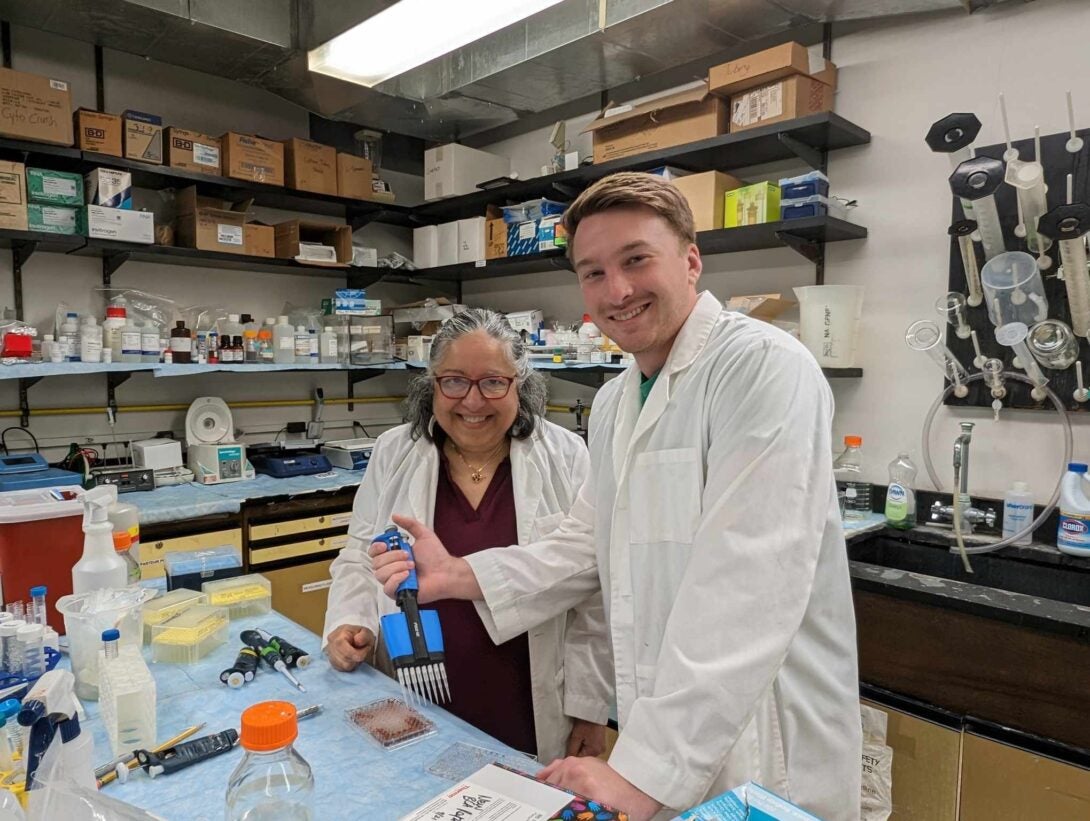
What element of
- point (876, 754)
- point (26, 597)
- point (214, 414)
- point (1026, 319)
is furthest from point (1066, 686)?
point (214, 414)

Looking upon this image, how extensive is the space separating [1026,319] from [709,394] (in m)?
1.71

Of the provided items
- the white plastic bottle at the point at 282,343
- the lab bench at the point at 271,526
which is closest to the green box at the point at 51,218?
the white plastic bottle at the point at 282,343

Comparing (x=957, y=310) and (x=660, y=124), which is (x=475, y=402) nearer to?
(x=957, y=310)

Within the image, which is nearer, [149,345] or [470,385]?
[470,385]

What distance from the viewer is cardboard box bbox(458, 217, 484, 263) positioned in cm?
367

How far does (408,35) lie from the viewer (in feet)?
8.04

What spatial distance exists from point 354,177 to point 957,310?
2.93 meters

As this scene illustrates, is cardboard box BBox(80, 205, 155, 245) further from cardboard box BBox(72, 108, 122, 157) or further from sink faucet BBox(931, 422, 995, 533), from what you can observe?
sink faucet BBox(931, 422, 995, 533)

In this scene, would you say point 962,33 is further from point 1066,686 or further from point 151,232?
point 151,232

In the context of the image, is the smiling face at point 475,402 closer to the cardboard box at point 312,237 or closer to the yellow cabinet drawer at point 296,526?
the yellow cabinet drawer at point 296,526

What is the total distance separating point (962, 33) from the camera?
2.40 meters

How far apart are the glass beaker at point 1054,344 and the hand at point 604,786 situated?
1.99 m

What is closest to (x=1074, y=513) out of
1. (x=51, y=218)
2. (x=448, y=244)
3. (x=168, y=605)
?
(x=168, y=605)

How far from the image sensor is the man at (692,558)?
87 centimetres
